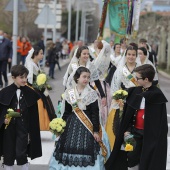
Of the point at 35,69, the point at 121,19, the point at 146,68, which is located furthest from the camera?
the point at 121,19

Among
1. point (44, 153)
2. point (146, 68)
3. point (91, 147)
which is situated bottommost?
point (44, 153)

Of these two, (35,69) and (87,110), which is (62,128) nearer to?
(87,110)

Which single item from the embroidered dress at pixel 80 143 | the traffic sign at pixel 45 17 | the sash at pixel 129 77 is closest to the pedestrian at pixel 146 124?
the embroidered dress at pixel 80 143

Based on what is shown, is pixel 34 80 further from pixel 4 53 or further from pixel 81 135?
pixel 4 53

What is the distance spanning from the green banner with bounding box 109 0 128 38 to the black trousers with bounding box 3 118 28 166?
15.0 feet

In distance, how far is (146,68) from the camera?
589 cm

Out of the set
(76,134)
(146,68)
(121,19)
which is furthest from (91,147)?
(121,19)

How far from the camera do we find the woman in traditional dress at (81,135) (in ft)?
21.6

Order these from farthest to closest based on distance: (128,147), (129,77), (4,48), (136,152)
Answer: (4,48), (129,77), (136,152), (128,147)

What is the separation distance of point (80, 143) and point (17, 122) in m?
0.79

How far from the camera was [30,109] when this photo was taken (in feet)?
21.9

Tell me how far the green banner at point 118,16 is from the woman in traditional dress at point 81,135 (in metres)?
4.17

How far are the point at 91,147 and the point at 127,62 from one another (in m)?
2.53

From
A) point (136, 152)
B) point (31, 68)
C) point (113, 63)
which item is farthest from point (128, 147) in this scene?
point (113, 63)
